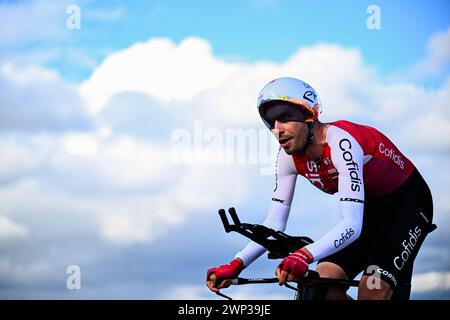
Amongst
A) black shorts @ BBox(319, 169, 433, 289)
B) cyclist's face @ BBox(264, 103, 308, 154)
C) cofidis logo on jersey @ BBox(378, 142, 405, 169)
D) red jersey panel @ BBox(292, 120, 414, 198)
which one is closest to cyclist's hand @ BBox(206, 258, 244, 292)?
black shorts @ BBox(319, 169, 433, 289)

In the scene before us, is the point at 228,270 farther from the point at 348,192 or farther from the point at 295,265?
the point at 348,192

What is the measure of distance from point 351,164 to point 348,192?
299 mm

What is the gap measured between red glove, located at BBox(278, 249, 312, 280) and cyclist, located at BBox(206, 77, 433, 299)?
0.07 meters

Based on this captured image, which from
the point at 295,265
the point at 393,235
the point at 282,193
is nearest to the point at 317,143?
the point at 282,193

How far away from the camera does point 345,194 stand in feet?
24.2

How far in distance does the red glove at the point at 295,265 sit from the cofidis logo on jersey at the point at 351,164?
2.98 ft

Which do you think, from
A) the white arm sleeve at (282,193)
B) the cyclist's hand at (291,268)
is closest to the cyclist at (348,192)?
the white arm sleeve at (282,193)

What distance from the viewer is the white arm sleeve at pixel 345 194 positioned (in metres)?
7.19

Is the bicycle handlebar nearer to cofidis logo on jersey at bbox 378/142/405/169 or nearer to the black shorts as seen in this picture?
the black shorts

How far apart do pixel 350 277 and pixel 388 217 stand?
750 millimetres
